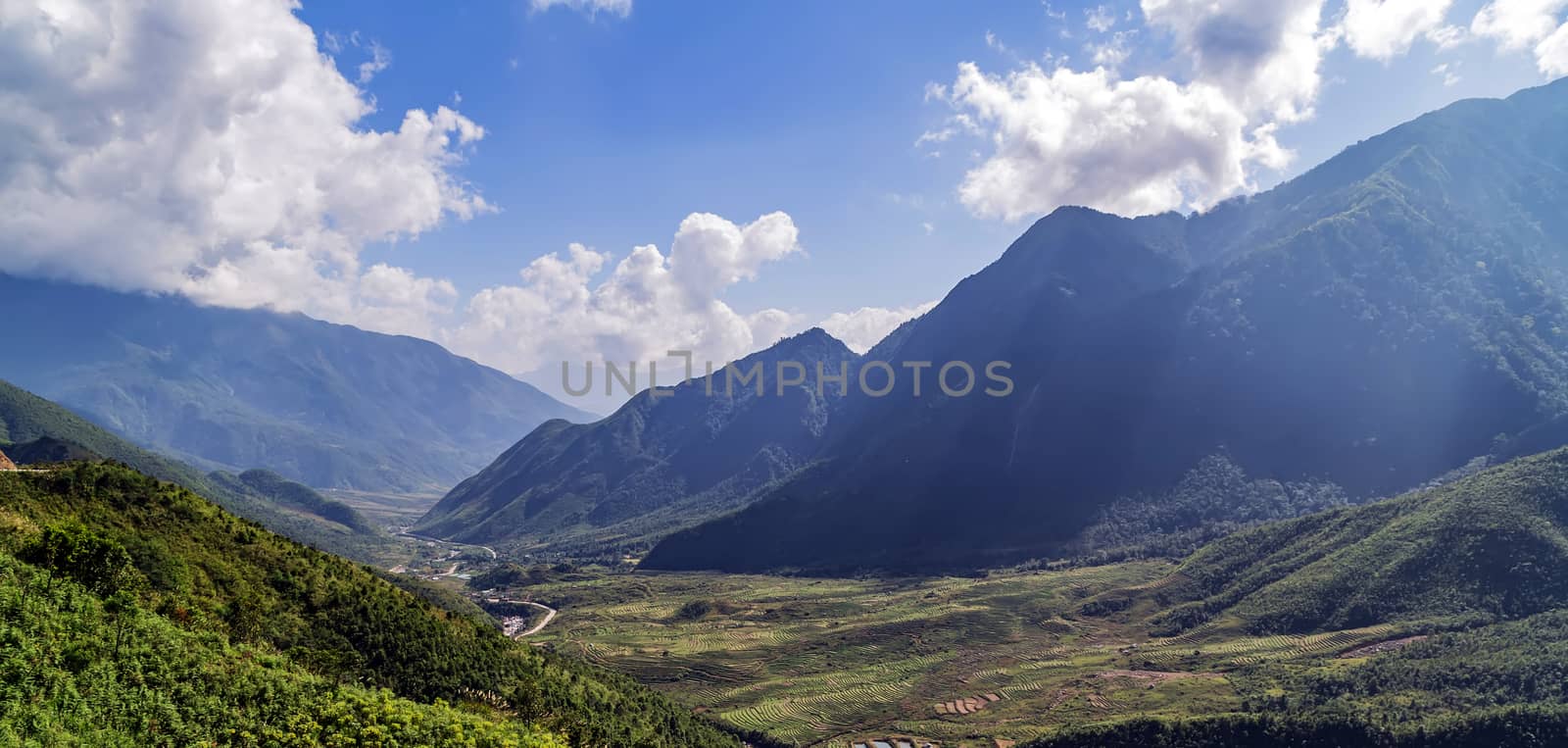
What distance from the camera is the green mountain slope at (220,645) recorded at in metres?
46.7

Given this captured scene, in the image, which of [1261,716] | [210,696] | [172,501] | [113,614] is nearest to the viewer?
[210,696]

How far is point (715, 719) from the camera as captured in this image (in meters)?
190

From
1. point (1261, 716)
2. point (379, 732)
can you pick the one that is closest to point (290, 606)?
point (379, 732)

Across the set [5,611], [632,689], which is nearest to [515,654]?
[632,689]

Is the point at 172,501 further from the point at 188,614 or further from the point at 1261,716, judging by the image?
the point at 1261,716

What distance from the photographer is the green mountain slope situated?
46719 millimetres

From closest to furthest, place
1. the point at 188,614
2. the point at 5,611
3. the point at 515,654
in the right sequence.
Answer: the point at 5,611, the point at 188,614, the point at 515,654

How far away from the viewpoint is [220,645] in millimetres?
59750

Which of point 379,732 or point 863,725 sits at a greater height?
point 379,732

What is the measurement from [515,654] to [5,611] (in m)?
73.0

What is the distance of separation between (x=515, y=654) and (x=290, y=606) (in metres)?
35.8

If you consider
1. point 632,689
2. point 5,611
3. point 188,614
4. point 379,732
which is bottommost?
point 632,689

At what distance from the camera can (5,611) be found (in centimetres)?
4769

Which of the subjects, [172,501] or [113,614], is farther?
[172,501]
